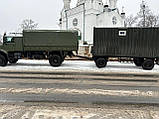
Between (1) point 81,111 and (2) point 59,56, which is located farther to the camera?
(2) point 59,56

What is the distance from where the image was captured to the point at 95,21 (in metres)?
55.0

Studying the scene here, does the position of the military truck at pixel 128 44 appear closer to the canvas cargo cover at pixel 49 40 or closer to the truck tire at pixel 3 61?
the canvas cargo cover at pixel 49 40

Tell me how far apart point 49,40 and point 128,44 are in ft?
20.1

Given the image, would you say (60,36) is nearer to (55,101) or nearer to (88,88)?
(88,88)

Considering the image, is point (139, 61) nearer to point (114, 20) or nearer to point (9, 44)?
point (9, 44)

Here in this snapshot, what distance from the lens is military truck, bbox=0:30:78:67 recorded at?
15516 mm

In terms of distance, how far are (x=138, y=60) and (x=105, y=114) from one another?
1204cm

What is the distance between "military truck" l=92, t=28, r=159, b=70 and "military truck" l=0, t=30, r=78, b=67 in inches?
78.7

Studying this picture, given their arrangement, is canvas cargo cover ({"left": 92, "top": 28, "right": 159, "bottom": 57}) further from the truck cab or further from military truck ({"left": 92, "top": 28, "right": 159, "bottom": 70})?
the truck cab

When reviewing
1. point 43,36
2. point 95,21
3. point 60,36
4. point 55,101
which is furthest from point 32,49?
point 95,21

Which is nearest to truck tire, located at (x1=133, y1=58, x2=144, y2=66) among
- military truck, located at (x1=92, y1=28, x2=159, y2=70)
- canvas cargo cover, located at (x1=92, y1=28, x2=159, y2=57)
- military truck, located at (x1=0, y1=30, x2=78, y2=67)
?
military truck, located at (x1=92, y1=28, x2=159, y2=70)

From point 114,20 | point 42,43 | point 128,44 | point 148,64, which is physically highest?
point 114,20

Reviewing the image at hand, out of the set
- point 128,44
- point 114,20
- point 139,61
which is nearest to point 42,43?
point 128,44

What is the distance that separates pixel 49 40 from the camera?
15539 mm
